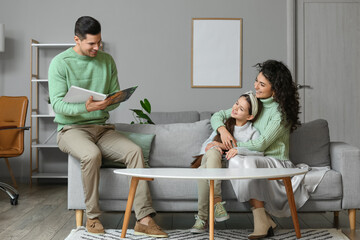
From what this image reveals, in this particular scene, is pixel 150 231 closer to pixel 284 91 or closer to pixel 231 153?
pixel 231 153

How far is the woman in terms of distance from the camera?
2523 millimetres

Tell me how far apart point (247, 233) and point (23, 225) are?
1431 mm

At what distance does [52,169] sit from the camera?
4.98 meters

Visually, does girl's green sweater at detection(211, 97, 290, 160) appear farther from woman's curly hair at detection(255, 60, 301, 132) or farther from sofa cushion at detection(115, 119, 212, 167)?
sofa cushion at detection(115, 119, 212, 167)

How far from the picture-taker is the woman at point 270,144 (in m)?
2.52

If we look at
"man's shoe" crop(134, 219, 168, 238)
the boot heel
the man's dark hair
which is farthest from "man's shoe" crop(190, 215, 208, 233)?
the man's dark hair

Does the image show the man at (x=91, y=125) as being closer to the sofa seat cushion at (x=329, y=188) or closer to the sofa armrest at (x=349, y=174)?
the sofa seat cushion at (x=329, y=188)

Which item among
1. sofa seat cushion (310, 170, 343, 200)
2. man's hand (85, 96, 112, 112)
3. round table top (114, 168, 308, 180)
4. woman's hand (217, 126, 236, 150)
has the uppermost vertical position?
man's hand (85, 96, 112, 112)

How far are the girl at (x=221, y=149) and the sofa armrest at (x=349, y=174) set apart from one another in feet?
1.83

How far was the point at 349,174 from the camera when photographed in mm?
2770

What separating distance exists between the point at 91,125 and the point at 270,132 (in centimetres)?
111

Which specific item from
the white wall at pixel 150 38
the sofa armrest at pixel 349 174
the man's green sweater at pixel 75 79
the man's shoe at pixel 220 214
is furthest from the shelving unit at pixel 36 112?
the sofa armrest at pixel 349 174

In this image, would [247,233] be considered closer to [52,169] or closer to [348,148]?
[348,148]

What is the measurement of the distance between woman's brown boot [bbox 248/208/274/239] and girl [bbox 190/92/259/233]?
193 mm
